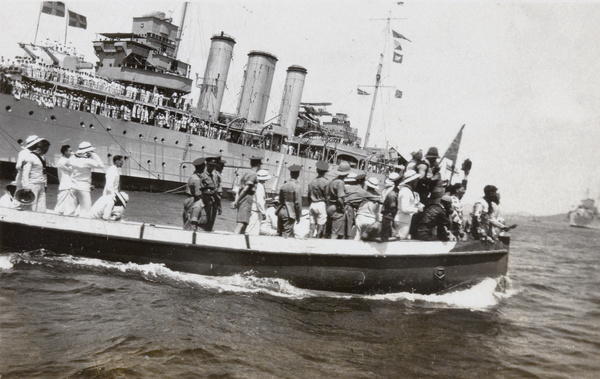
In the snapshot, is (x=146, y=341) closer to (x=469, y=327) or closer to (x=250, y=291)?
(x=250, y=291)

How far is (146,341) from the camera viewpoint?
177 inches

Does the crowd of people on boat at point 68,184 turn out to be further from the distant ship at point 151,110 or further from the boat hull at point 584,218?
the distant ship at point 151,110

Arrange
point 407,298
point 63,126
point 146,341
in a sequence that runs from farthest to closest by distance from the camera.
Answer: point 63,126 → point 407,298 → point 146,341

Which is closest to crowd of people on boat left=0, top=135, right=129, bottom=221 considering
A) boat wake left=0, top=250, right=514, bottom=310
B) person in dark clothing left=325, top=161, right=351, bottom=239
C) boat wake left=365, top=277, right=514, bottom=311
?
boat wake left=0, top=250, right=514, bottom=310

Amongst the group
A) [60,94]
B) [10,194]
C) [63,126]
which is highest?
[60,94]

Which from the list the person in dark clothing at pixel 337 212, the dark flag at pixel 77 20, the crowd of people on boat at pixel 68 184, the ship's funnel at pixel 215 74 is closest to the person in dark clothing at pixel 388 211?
the person in dark clothing at pixel 337 212

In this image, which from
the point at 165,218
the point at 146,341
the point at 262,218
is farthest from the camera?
the point at 165,218

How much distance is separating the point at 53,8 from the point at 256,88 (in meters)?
21.2

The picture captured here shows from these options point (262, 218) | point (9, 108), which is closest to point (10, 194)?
point (262, 218)

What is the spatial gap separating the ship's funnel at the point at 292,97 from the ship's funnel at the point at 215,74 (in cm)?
670

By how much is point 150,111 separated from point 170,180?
534 centimetres

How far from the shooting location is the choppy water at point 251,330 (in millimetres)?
4137

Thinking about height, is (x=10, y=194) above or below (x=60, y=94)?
below

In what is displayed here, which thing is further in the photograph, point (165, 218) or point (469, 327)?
point (165, 218)
